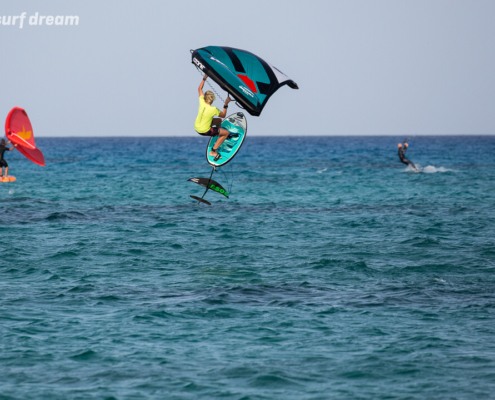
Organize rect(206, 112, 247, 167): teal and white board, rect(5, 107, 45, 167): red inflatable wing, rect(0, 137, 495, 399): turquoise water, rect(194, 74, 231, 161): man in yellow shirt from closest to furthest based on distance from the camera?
rect(0, 137, 495, 399): turquoise water, rect(194, 74, 231, 161): man in yellow shirt, rect(206, 112, 247, 167): teal and white board, rect(5, 107, 45, 167): red inflatable wing

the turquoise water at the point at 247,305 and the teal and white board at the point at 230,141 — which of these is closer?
the turquoise water at the point at 247,305

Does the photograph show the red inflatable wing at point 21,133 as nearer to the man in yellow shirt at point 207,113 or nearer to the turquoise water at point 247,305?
the turquoise water at point 247,305

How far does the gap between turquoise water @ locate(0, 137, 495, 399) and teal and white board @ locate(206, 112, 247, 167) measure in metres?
3.67

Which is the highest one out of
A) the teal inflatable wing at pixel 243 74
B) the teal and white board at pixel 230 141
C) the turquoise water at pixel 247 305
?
the teal inflatable wing at pixel 243 74

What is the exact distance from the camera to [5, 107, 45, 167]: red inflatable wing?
30953 mm

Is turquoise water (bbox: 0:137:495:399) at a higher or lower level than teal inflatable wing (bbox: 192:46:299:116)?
lower

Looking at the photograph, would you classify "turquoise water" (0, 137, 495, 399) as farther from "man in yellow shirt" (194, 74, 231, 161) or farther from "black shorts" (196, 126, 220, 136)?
"man in yellow shirt" (194, 74, 231, 161)

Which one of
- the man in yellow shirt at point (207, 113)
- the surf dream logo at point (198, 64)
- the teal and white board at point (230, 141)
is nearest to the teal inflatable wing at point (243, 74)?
the surf dream logo at point (198, 64)

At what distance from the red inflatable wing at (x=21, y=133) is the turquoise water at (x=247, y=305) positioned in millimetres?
3280

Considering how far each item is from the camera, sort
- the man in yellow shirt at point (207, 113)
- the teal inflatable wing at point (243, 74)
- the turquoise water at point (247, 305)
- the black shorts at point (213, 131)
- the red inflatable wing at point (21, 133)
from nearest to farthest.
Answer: the turquoise water at point (247, 305), the teal inflatable wing at point (243, 74), the man in yellow shirt at point (207, 113), the black shorts at point (213, 131), the red inflatable wing at point (21, 133)

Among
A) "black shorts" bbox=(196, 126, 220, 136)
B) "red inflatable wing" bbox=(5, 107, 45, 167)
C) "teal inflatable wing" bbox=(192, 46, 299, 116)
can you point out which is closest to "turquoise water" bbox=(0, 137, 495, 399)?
"red inflatable wing" bbox=(5, 107, 45, 167)

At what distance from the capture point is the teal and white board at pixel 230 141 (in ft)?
59.2

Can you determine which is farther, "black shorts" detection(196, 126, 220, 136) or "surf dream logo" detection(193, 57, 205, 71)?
"black shorts" detection(196, 126, 220, 136)

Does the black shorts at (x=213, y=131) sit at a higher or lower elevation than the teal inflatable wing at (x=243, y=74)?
lower
